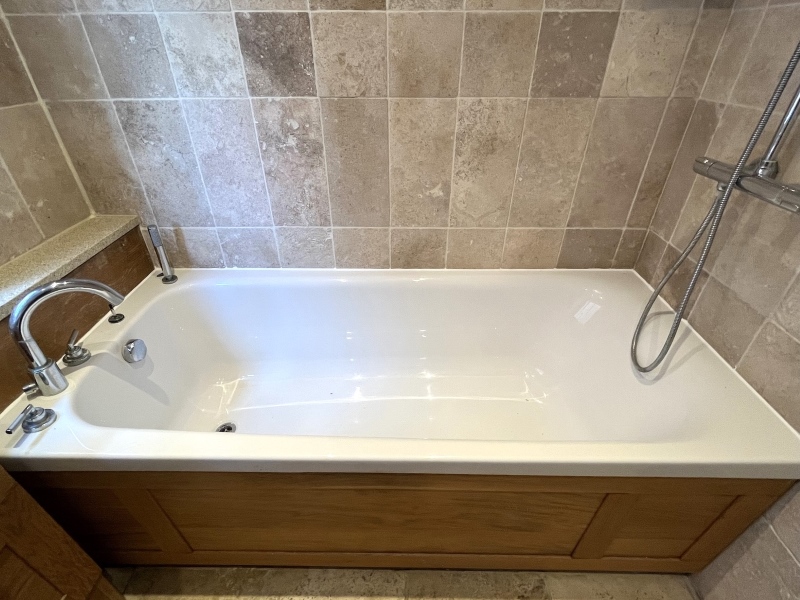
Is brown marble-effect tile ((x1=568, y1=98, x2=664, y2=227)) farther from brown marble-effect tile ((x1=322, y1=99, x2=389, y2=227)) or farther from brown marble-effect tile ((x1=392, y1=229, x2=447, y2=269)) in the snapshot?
brown marble-effect tile ((x1=322, y1=99, x2=389, y2=227))

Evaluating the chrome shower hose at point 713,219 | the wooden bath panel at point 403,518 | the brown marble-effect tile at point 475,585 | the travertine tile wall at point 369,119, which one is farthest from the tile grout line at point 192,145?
the chrome shower hose at point 713,219

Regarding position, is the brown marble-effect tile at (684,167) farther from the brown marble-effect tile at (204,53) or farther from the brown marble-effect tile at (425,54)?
the brown marble-effect tile at (204,53)

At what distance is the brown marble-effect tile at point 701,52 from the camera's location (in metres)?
0.97

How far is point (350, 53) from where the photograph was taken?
1.03 meters

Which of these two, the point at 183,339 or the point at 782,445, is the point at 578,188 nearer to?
the point at 782,445

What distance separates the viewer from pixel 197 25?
0.99m

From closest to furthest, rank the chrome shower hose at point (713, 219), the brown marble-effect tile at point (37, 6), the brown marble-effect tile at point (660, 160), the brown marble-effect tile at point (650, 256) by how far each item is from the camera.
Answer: the chrome shower hose at point (713, 219)
the brown marble-effect tile at point (37, 6)
the brown marble-effect tile at point (660, 160)
the brown marble-effect tile at point (650, 256)

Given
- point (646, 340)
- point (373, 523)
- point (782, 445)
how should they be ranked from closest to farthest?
point (782, 445)
point (373, 523)
point (646, 340)

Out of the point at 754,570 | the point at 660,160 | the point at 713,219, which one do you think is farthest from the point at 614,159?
the point at 754,570

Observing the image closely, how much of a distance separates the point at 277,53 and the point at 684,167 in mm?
1212

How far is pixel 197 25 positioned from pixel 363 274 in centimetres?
84

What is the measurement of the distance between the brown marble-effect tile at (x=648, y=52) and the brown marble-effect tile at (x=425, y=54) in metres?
0.43

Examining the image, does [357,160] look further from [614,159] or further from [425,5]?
[614,159]

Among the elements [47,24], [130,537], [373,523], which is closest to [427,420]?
[373,523]
